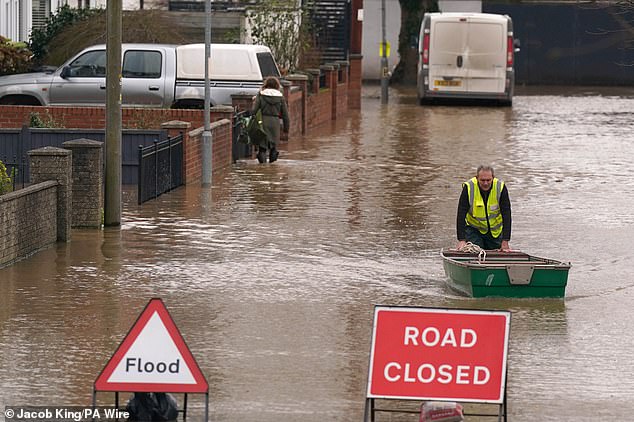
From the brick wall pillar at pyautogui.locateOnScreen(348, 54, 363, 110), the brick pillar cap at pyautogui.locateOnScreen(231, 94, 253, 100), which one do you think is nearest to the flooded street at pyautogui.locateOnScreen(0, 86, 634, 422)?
the brick pillar cap at pyautogui.locateOnScreen(231, 94, 253, 100)

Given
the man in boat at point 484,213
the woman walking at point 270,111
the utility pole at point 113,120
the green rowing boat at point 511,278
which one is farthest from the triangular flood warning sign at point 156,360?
the woman walking at point 270,111

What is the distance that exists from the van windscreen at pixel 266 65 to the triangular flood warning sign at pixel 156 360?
69.2ft

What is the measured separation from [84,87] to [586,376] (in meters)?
19.1

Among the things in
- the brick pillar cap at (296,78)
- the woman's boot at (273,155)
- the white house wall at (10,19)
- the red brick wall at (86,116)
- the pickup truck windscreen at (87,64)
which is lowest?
the woman's boot at (273,155)

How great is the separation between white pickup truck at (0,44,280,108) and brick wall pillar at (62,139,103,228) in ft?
34.4

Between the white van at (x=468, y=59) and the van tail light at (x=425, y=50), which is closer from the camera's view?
the white van at (x=468, y=59)

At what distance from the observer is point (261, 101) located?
26422 mm

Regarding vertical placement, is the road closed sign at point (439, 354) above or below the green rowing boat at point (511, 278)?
above

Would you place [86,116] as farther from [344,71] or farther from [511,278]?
[344,71]

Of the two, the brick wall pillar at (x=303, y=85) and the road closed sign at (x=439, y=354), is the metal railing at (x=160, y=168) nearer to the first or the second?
the brick wall pillar at (x=303, y=85)

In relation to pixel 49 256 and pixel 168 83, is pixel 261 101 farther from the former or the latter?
pixel 49 256

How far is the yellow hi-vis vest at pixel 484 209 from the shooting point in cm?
1542

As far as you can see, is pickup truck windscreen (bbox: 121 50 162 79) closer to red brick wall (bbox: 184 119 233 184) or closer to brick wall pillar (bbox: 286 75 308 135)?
brick wall pillar (bbox: 286 75 308 135)

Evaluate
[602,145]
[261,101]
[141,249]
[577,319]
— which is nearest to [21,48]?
[261,101]
